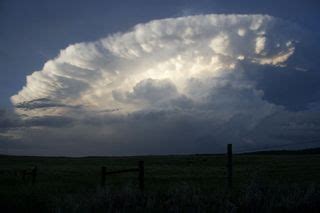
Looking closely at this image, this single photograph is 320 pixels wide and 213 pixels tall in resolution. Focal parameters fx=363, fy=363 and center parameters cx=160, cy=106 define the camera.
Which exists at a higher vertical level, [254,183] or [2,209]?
[254,183]

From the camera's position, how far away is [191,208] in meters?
9.54

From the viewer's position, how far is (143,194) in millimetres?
11219

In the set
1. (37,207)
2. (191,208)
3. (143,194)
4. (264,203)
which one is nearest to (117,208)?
(143,194)

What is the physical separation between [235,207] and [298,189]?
257 cm

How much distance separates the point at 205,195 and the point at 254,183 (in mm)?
1713

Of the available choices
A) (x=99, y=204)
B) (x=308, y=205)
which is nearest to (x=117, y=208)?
(x=99, y=204)

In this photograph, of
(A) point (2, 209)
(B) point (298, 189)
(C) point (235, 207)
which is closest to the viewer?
(C) point (235, 207)

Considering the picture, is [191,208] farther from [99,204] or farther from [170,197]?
[99,204]

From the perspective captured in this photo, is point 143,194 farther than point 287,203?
Yes

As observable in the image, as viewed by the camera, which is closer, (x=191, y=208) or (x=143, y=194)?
(x=191, y=208)

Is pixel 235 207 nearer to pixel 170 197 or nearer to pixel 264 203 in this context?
pixel 264 203

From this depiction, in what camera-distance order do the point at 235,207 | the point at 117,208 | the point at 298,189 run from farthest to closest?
the point at 298,189
the point at 117,208
the point at 235,207

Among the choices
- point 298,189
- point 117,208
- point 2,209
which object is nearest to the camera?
point 117,208

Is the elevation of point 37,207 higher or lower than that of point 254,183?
lower
